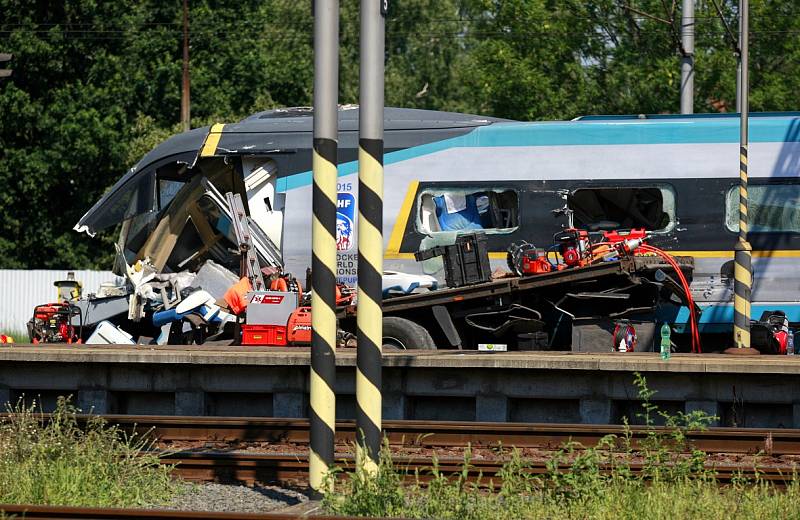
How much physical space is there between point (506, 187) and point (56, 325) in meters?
7.39

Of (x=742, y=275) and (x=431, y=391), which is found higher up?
(x=742, y=275)

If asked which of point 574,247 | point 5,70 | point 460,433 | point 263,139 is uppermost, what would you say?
point 5,70

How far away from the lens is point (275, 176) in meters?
17.5

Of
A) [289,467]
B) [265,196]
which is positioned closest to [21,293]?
[265,196]

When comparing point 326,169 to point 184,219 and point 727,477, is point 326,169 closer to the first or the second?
point 727,477

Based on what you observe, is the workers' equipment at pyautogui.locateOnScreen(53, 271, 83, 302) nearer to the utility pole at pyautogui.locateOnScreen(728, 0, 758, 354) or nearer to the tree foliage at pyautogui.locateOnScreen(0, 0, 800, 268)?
the utility pole at pyautogui.locateOnScreen(728, 0, 758, 354)

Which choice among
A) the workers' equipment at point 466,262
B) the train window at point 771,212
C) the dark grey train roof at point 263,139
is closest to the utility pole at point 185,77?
the dark grey train roof at point 263,139

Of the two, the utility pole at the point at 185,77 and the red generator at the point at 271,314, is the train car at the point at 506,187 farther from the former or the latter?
the utility pole at the point at 185,77

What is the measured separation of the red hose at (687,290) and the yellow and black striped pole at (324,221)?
7.84 metres

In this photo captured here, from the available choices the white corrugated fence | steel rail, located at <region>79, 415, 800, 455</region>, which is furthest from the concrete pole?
the white corrugated fence

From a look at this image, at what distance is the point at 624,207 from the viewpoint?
1666cm

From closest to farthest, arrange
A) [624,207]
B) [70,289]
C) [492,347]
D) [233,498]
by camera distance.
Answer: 1. [233,498]
2. [492,347]
3. [624,207]
4. [70,289]

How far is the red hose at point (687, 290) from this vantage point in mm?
15468

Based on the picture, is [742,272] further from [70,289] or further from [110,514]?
[70,289]
